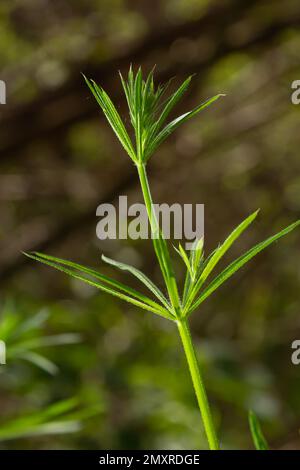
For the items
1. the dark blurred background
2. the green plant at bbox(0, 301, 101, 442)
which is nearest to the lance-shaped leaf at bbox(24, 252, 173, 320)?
the green plant at bbox(0, 301, 101, 442)

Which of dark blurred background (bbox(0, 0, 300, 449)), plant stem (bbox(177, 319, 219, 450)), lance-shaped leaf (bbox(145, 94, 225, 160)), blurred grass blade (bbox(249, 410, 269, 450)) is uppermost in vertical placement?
dark blurred background (bbox(0, 0, 300, 449))

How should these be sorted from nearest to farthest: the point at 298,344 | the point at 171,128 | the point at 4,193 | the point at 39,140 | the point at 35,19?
the point at 171,128
the point at 298,344
the point at 39,140
the point at 4,193
the point at 35,19

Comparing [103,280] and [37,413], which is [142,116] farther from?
[37,413]

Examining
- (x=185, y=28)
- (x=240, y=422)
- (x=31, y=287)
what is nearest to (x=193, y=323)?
(x=240, y=422)

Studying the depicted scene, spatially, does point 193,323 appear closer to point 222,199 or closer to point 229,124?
point 222,199

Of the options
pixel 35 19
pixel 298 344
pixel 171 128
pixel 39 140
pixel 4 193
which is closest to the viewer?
pixel 171 128

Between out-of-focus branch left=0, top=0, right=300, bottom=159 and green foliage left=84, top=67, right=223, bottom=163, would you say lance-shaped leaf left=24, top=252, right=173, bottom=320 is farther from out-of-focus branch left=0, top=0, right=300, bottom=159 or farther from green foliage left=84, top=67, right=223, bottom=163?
out-of-focus branch left=0, top=0, right=300, bottom=159

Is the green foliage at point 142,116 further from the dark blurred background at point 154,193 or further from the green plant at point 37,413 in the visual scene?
the dark blurred background at point 154,193

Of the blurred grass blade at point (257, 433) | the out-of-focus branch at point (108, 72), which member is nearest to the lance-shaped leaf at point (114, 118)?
the blurred grass blade at point (257, 433)
